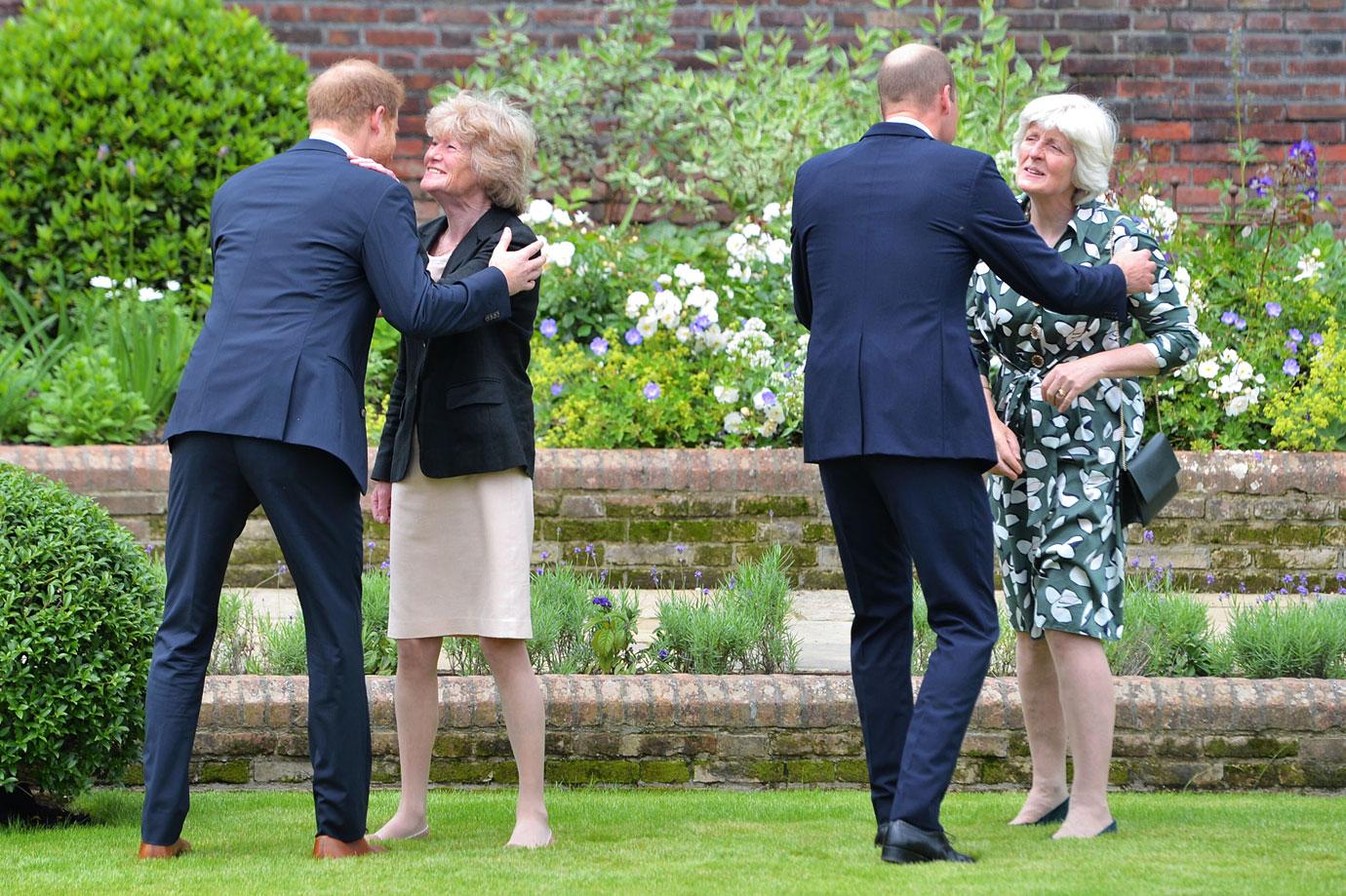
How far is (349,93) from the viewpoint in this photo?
378 cm

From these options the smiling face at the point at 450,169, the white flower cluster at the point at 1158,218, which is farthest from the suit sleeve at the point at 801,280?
the white flower cluster at the point at 1158,218

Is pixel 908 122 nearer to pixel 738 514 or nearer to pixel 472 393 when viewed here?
pixel 472 393

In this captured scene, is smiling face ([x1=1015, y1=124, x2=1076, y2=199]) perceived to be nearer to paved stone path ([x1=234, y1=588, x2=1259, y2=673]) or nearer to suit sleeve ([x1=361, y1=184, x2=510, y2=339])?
suit sleeve ([x1=361, y1=184, x2=510, y2=339])

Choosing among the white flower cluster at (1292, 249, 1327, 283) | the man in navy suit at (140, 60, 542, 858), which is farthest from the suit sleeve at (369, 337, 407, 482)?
the white flower cluster at (1292, 249, 1327, 283)

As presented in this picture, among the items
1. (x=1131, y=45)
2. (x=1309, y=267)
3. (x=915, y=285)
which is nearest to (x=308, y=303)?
(x=915, y=285)

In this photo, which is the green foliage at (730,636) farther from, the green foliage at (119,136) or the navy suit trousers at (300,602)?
the green foliage at (119,136)

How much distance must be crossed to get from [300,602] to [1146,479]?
1.97 metres

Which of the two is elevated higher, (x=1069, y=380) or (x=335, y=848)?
(x=1069, y=380)

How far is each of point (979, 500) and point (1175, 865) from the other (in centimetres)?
87

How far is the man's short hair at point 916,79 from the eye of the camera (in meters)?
3.66

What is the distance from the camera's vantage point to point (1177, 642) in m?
4.98

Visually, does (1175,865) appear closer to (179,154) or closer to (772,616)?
(772,616)

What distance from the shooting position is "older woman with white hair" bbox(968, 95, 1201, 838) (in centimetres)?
385

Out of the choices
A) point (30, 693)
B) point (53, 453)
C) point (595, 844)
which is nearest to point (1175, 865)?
point (595, 844)
